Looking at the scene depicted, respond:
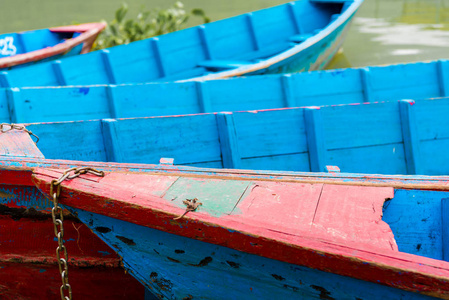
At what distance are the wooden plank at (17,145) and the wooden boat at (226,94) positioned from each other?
1.48 metres

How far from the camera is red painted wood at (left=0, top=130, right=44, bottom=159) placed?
8.43 ft

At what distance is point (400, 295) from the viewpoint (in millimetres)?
1849

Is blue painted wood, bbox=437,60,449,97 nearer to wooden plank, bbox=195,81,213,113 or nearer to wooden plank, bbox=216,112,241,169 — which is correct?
wooden plank, bbox=195,81,213,113

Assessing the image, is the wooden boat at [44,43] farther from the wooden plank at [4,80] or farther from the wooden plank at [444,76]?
the wooden plank at [444,76]

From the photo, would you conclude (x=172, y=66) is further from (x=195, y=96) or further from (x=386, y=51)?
(x=386, y=51)

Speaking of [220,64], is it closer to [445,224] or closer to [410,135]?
[410,135]

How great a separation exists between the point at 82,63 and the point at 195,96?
6.45ft

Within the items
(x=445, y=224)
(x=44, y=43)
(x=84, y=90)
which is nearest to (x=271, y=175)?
(x=445, y=224)

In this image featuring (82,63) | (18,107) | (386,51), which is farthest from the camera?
(386,51)

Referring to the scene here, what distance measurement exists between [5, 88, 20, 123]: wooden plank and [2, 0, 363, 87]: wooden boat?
3.49ft

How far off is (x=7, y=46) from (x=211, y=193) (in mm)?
6105

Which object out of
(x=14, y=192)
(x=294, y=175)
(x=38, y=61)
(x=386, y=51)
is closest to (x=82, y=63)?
(x=38, y=61)

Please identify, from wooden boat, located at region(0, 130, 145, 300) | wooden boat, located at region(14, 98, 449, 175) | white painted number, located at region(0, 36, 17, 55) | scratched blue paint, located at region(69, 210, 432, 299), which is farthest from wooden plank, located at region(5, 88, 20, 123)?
white painted number, located at region(0, 36, 17, 55)

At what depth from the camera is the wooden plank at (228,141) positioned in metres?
3.45
